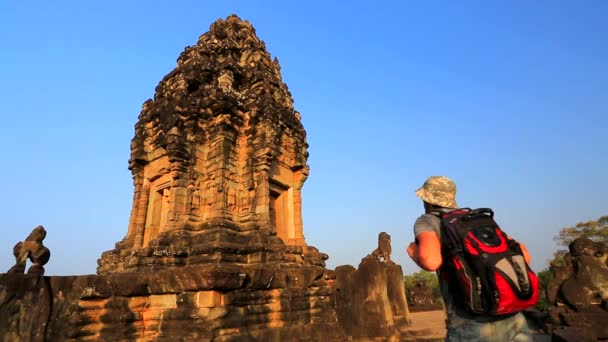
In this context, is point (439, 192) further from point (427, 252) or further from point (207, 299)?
point (207, 299)

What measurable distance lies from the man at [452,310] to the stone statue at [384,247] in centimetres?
642

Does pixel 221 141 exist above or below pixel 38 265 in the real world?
above

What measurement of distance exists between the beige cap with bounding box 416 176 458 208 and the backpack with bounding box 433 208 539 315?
232 mm

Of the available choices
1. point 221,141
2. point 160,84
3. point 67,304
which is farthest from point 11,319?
point 160,84

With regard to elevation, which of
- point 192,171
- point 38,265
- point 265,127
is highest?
point 265,127

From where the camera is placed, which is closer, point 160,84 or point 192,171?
point 192,171

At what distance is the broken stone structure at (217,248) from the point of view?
199 inches

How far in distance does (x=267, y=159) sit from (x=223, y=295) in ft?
11.2

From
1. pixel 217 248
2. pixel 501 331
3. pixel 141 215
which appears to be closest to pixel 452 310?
pixel 501 331

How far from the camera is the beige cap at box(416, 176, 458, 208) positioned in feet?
7.41

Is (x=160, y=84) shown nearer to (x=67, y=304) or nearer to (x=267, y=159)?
(x=267, y=159)

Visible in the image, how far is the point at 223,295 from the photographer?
5.44 m

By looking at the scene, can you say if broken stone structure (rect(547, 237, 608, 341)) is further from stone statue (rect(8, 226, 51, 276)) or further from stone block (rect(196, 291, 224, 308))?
stone statue (rect(8, 226, 51, 276))

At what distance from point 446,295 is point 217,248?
4.86 metres
